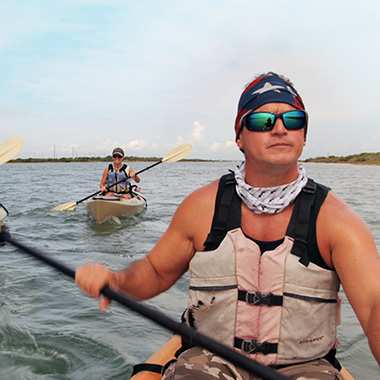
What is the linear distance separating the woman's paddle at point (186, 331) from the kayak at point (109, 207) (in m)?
7.86

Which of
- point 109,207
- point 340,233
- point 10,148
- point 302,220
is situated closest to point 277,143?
point 302,220

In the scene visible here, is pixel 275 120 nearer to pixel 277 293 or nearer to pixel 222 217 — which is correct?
pixel 222 217


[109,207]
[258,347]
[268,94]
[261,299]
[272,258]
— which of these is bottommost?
[109,207]

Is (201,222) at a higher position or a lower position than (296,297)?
higher

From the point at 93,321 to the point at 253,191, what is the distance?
9.83ft

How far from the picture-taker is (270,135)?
1854 millimetres

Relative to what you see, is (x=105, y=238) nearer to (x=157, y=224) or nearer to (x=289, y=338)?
(x=157, y=224)

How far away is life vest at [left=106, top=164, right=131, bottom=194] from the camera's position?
10.7 meters

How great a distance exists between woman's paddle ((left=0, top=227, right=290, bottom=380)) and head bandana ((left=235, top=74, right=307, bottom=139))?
39.9 inches

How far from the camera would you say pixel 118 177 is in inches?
424

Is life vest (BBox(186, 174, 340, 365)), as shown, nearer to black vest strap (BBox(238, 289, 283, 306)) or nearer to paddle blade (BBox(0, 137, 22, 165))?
black vest strap (BBox(238, 289, 283, 306))

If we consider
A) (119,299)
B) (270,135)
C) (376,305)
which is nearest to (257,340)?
(376,305)

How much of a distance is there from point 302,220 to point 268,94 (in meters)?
0.61

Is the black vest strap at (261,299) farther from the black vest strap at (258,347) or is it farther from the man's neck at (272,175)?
the man's neck at (272,175)
